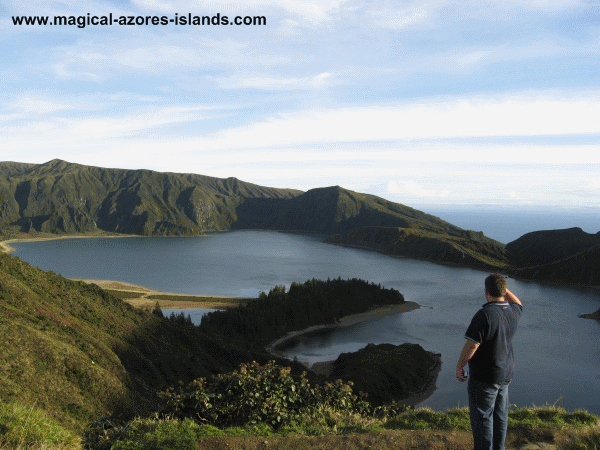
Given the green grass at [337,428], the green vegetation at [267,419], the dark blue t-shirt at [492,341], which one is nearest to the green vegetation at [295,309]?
the green vegetation at [267,419]

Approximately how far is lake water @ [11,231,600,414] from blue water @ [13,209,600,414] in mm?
163

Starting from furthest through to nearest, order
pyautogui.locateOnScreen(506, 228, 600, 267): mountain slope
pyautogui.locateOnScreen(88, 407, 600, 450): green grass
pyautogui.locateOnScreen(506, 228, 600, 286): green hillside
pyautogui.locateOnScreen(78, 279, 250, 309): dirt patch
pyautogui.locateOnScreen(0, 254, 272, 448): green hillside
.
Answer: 1. pyautogui.locateOnScreen(506, 228, 600, 267): mountain slope
2. pyautogui.locateOnScreen(506, 228, 600, 286): green hillside
3. pyautogui.locateOnScreen(78, 279, 250, 309): dirt patch
4. pyautogui.locateOnScreen(0, 254, 272, 448): green hillside
5. pyautogui.locateOnScreen(88, 407, 600, 450): green grass

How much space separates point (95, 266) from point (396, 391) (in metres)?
107

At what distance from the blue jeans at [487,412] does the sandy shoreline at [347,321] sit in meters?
37.9

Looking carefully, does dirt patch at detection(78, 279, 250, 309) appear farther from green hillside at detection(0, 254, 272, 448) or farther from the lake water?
green hillside at detection(0, 254, 272, 448)

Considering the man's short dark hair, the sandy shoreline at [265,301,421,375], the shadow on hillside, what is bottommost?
the sandy shoreline at [265,301,421,375]

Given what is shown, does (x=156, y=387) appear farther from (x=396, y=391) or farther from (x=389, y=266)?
(x=389, y=266)

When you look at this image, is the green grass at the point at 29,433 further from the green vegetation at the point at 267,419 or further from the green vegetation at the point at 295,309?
the green vegetation at the point at 295,309

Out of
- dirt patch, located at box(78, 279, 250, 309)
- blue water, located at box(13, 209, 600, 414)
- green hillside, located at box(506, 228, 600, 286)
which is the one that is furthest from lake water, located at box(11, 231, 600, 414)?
green hillside, located at box(506, 228, 600, 286)

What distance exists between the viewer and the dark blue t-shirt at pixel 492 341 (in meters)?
5.39

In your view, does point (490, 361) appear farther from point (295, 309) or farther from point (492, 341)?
point (295, 309)

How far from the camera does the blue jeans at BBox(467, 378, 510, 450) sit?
564 cm

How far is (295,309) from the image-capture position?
6391 centimetres

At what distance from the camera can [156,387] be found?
2377 cm
